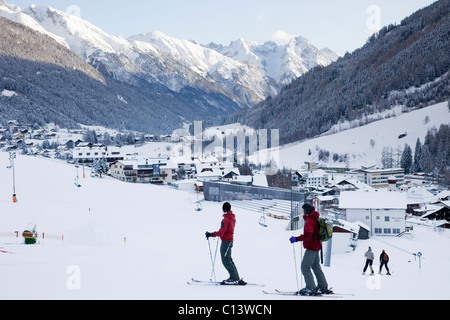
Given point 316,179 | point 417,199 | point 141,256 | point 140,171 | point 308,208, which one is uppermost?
point 308,208

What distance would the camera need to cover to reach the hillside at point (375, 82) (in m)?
134

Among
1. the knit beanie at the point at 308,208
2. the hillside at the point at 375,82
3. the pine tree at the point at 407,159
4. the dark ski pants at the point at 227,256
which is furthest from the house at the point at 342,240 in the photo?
the hillside at the point at 375,82

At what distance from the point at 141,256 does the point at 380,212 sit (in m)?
26.8

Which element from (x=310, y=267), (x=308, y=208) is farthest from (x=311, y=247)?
(x=308, y=208)

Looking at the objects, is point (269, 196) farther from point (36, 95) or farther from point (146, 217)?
point (36, 95)

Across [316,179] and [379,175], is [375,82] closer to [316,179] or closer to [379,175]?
[379,175]

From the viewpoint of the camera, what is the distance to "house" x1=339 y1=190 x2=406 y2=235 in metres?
32.5

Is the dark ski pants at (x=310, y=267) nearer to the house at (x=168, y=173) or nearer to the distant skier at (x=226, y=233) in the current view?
the distant skier at (x=226, y=233)

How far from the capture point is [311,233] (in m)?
6.37

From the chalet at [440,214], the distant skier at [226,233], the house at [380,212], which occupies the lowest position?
the chalet at [440,214]

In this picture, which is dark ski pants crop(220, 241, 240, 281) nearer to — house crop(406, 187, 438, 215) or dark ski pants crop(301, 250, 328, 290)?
dark ski pants crop(301, 250, 328, 290)
